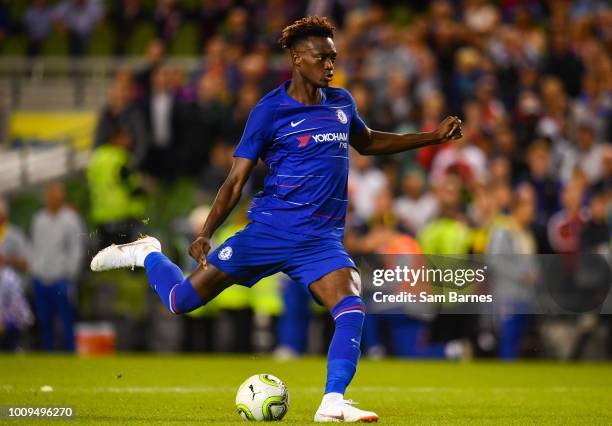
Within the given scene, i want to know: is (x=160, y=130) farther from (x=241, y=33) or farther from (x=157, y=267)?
(x=157, y=267)

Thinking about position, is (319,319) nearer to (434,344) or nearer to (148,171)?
(434,344)

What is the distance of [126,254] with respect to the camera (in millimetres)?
9656

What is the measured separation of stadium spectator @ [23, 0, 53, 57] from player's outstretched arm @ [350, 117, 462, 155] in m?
16.5

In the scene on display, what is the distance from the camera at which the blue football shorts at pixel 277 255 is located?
8.42m

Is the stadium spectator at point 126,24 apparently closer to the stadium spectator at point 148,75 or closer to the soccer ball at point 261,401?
the stadium spectator at point 148,75

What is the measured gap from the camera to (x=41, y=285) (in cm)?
1759

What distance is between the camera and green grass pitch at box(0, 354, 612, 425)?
353 inches

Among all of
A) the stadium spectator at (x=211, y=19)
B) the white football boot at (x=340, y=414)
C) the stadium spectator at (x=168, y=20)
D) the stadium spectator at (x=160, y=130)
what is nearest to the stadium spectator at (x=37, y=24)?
the stadium spectator at (x=168, y=20)

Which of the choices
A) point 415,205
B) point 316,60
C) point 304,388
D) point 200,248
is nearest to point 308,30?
point 316,60

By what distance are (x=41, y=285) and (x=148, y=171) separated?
256 centimetres

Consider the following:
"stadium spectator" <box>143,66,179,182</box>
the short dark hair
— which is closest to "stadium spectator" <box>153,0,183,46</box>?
"stadium spectator" <box>143,66,179,182</box>

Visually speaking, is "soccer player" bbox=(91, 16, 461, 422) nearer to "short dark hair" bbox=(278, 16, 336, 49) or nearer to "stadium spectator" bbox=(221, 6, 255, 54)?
"short dark hair" bbox=(278, 16, 336, 49)

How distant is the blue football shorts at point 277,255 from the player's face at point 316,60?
40.7 inches

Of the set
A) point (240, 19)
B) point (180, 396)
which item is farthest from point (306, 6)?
point (180, 396)
